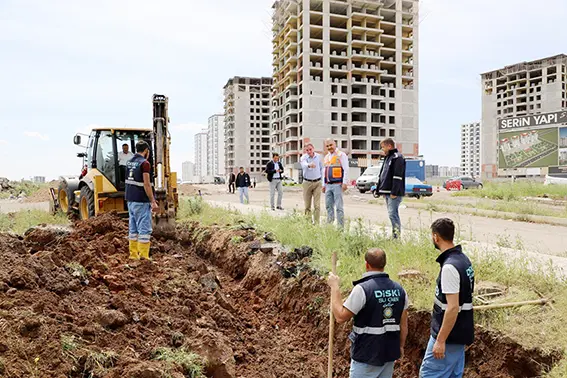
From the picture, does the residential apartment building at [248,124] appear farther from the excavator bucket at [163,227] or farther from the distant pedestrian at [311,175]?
the excavator bucket at [163,227]

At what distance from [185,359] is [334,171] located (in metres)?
5.79

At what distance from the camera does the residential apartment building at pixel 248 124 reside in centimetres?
10575

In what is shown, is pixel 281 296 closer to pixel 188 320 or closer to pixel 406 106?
pixel 188 320

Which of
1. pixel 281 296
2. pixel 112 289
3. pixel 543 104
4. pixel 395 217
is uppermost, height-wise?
pixel 543 104

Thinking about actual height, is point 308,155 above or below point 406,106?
below

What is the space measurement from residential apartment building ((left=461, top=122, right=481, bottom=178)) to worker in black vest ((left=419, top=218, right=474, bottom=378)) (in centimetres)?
16649

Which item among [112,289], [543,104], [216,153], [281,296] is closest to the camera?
[112,289]

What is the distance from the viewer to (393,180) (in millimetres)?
7227

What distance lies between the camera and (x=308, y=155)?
410 inches

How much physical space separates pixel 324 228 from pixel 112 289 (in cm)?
374

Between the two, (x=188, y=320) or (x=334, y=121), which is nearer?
(x=188, y=320)

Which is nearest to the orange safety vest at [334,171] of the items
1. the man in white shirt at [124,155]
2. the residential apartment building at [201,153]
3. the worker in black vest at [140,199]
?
the worker in black vest at [140,199]

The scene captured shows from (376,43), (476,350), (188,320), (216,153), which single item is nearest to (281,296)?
(188,320)

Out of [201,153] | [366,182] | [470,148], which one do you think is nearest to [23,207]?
[366,182]
